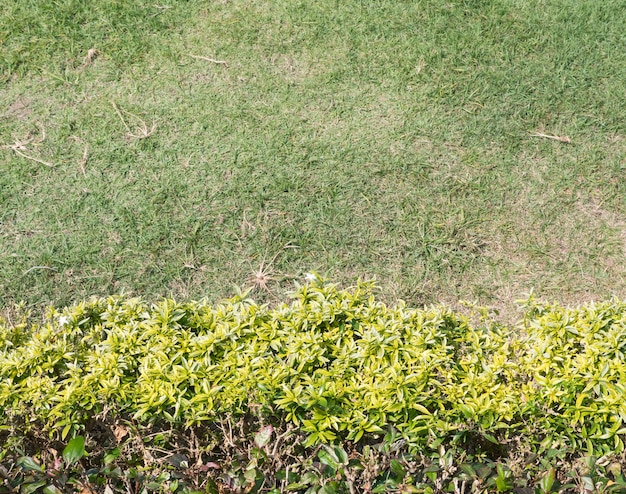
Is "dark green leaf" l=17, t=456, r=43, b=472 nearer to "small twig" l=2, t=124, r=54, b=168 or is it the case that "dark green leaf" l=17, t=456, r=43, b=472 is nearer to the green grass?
the green grass

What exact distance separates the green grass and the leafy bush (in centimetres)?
74

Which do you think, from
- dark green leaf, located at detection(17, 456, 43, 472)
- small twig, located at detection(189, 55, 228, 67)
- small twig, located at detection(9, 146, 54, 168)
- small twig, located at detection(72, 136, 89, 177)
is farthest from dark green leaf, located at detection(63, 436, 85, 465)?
small twig, located at detection(189, 55, 228, 67)

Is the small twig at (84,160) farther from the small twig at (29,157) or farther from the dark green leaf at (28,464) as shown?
the dark green leaf at (28,464)

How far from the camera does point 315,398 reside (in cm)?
250

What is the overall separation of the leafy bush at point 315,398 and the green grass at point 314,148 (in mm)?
740

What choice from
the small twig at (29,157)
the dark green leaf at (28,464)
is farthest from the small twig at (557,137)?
the dark green leaf at (28,464)

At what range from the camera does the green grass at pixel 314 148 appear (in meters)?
3.63

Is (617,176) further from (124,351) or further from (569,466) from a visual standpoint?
(124,351)

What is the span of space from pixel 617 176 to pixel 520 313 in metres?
1.18

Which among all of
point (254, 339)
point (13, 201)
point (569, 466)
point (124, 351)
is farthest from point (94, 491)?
point (13, 201)

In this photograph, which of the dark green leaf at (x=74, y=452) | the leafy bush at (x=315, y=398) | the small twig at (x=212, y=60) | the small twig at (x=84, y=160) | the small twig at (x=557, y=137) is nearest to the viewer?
the dark green leaf at (x=74, y=452)

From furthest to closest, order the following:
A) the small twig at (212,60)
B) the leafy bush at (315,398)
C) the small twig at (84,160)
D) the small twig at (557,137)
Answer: the small twig at (212,60)
the small twig at (557,137)
the small twig at (84,160)
the leafy bush at (315,398)

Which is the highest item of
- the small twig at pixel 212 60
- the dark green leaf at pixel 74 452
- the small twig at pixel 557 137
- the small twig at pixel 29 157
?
the small twig at pixel 212 60

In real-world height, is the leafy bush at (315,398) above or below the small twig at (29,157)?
below
